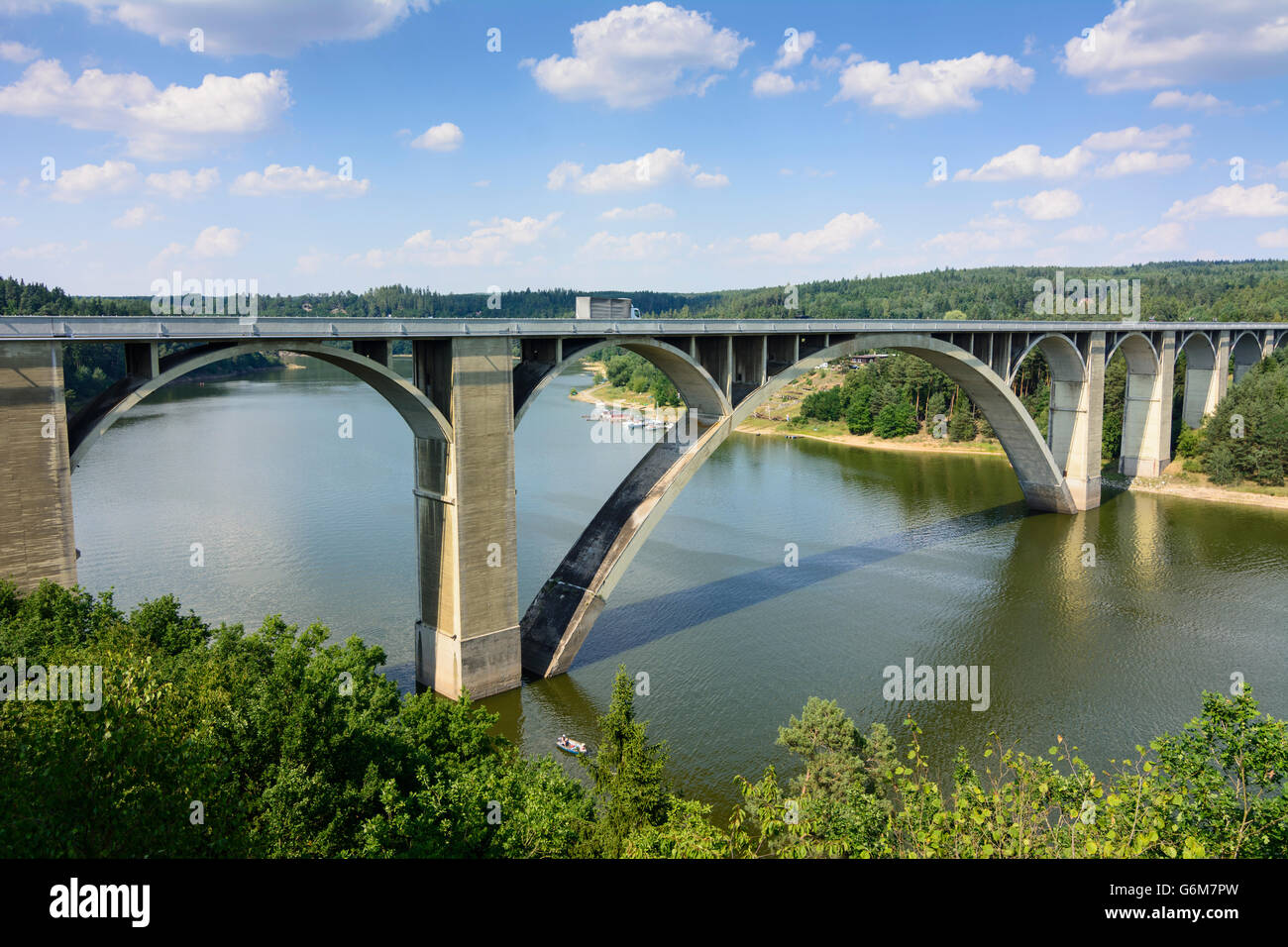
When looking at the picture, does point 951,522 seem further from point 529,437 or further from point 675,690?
point 529,437

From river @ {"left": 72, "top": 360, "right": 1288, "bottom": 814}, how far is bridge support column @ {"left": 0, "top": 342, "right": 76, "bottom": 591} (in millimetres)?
8791

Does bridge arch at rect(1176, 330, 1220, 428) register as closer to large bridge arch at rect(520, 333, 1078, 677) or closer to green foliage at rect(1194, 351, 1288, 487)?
green foliage at rect(1194, 351, 1288, 487)

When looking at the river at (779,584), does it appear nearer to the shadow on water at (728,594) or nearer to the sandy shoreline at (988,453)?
the shadow on water at (728,594)

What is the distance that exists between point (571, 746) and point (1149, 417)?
137ft

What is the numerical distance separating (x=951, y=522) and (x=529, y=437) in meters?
31.4

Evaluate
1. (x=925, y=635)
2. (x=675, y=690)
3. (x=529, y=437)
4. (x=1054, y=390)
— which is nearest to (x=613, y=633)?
(x=675, y=690)

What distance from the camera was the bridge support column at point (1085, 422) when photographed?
41.7 meters

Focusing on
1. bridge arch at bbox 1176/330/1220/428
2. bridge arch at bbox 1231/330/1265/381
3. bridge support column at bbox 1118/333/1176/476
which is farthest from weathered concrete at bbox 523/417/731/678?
bridge arch at bbox 1231/330/1265/381

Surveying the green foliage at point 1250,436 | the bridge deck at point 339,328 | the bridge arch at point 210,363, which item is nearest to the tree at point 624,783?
the bridge arch at point 210,363

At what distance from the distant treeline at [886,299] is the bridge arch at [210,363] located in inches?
1964

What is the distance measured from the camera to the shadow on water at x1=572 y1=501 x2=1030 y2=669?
24.5 metres
